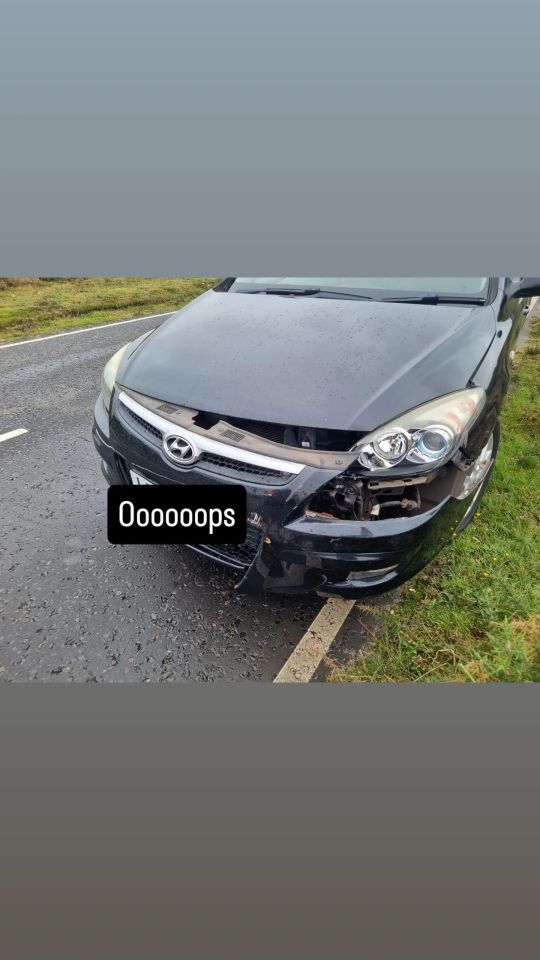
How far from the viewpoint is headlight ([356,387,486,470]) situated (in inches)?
46.7

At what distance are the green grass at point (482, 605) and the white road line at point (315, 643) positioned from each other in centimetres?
8

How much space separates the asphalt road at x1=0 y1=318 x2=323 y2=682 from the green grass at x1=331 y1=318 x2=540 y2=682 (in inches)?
10.4

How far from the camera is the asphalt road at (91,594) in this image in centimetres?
133

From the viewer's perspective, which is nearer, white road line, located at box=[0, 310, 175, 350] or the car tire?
the car tire

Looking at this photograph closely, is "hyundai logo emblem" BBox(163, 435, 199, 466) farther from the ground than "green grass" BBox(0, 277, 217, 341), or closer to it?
closer to it

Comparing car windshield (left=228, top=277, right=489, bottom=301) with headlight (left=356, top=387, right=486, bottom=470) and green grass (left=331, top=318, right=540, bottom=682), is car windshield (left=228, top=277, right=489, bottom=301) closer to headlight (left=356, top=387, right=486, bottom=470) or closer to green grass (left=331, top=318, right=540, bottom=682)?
headlight (left=356, top=387, right=486, bottom=470)

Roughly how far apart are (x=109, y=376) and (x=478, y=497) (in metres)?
1.26

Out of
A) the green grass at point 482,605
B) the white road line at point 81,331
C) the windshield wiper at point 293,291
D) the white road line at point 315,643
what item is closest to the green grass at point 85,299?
the white road line at point 81,331

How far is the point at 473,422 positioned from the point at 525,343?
1.20 m

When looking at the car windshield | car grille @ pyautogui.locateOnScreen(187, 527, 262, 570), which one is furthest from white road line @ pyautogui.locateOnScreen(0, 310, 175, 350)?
car grille @ pyautogui.locateOnScreen(187, 527, 262, 570)

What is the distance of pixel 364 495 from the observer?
122 centimetres

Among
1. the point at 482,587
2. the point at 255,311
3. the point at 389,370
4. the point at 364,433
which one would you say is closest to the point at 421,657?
the point at 482,587

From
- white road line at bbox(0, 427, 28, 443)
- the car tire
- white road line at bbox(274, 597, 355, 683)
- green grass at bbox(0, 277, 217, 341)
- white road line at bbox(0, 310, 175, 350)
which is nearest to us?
green grass at bbox(0, 277, 217, 341)

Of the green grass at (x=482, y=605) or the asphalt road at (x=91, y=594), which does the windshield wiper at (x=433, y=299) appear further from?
the asphalt road at (x=91, y=594)
